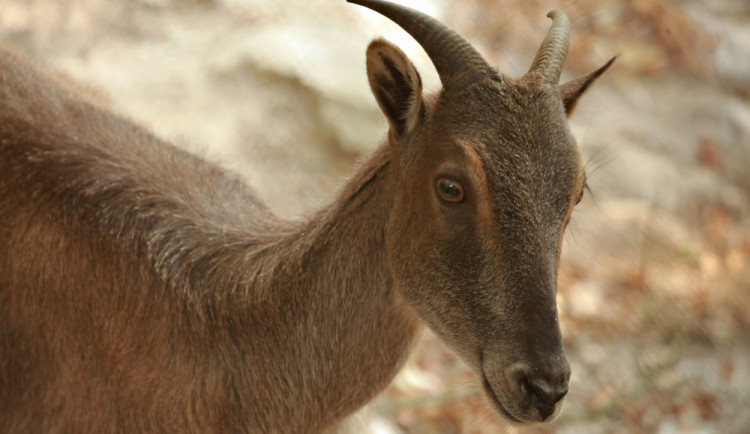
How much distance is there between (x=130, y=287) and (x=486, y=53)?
5227 mm

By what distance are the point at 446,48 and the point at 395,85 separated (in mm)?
267

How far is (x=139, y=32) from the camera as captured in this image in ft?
26.0

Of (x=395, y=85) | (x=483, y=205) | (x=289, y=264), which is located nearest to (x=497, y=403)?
(x=483, y=205)

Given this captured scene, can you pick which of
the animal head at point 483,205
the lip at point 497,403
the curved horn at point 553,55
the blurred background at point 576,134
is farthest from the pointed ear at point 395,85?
the blurred background at point 576,134

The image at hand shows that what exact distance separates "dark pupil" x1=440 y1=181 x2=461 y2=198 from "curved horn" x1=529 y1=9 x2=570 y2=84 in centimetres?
68

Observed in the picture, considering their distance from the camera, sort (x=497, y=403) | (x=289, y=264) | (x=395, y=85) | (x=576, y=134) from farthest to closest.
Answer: (x=576, y=134), (x=289, y=264), (x=395, y=85), (x=497, y=403)

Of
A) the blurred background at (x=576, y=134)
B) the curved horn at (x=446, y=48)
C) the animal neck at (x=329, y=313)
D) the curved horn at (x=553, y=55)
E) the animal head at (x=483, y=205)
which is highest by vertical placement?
the curved horn at (x=446, y=48)

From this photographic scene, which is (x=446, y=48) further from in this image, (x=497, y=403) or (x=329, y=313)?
(x=497, y=403)

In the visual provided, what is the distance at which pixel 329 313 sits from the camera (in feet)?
13.3

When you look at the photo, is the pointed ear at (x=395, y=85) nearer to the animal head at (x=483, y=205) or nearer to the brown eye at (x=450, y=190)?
the animal head at (x=483, y=205)

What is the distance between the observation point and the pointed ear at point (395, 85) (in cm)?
364

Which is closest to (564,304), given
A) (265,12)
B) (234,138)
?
(234,138)

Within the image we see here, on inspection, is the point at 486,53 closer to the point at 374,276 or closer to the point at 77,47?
the point at 77,47

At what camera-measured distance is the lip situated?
3.57 m
